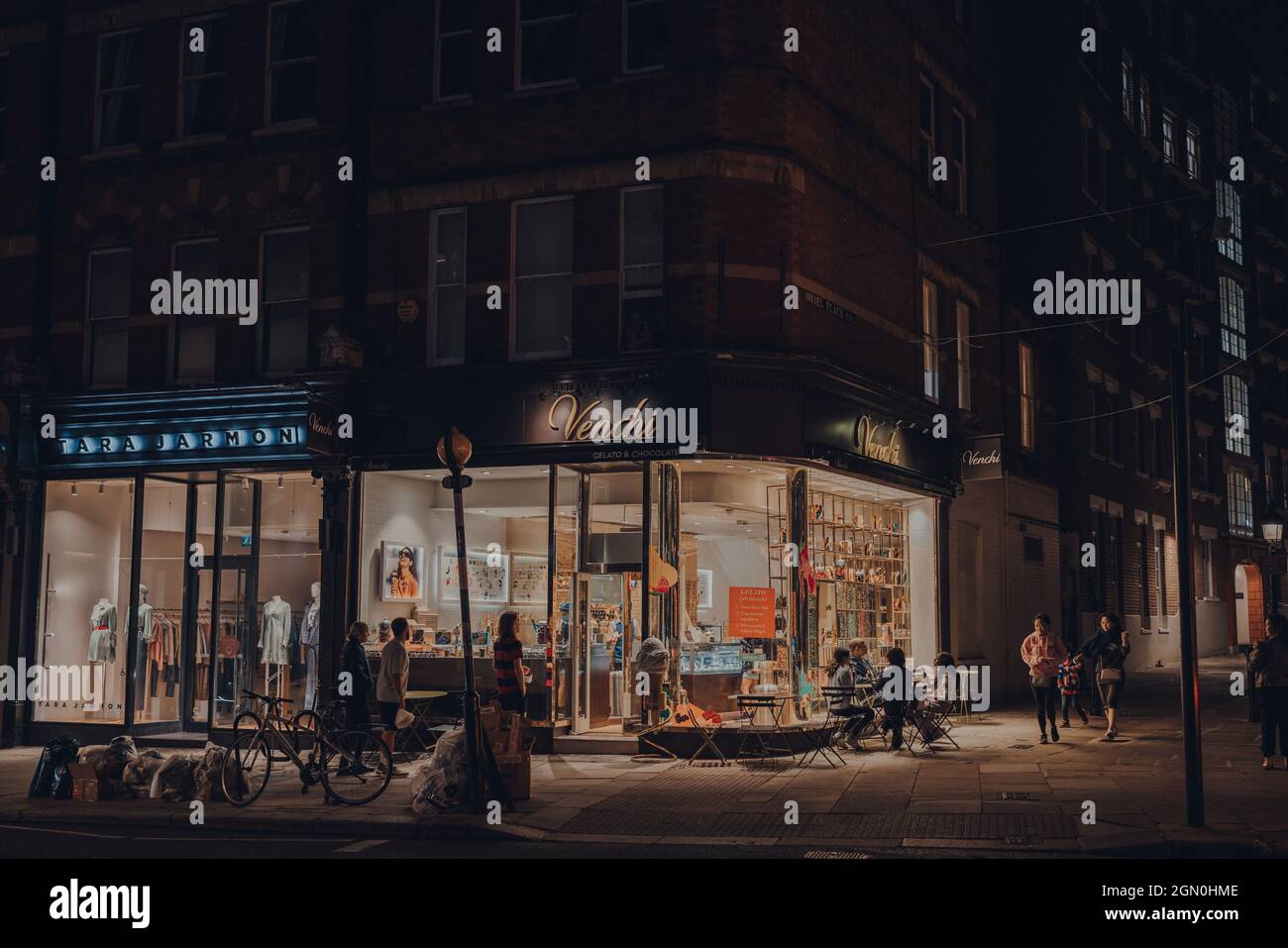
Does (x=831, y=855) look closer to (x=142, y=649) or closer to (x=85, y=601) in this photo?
(x=142, y=649)

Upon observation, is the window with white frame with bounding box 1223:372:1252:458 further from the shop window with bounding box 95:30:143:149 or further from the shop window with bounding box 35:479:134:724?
the shop window with bounding box 35:479:134:724

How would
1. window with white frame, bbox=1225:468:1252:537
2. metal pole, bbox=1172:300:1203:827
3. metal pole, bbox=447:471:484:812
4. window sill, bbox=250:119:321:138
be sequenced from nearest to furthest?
metal pole, bbox=1172:300:1203:827, metal pole, bbox=447:471:484:812, window sill, bbox=250:119:321:138, window with white frame, bbox=1225:468:1252:537

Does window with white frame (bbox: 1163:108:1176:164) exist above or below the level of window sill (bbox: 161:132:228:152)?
above

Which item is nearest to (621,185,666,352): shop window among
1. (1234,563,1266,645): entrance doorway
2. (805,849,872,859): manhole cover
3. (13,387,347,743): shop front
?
(13,387,347,743): shop front

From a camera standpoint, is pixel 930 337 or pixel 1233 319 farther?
pixel 1233 319

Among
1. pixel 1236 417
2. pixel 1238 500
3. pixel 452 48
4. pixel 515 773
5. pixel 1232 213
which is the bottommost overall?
pixel 515 773

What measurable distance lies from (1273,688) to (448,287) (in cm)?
1223

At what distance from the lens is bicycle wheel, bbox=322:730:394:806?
44.9ft

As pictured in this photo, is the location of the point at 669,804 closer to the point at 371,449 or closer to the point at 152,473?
the point at 371,449

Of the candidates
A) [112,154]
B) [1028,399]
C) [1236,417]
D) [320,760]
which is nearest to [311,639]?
[320,760]

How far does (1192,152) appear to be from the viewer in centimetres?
4103

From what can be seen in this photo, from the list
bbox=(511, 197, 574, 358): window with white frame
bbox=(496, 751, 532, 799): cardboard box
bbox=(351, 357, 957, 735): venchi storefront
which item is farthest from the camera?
bbox=(511, 197, 574, 358): window with white frame

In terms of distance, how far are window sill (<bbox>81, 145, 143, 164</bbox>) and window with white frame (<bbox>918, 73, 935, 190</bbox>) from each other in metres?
13.2
